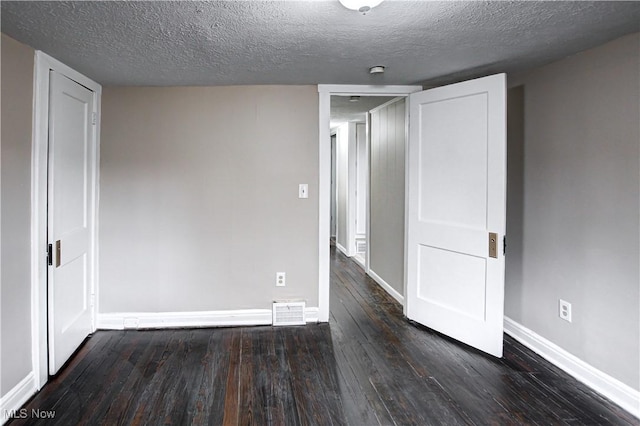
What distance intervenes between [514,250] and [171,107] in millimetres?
2975

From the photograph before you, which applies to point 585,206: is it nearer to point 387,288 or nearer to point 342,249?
point 387,288

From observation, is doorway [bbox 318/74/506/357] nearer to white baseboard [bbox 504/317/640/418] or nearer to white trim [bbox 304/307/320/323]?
white trim [bbox 304/307/320/323]

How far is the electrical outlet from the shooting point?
251 centimetres

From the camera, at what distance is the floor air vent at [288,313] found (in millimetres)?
3266

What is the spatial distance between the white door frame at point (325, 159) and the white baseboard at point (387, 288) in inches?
34.6

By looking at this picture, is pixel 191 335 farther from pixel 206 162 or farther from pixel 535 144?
pixel 535 144

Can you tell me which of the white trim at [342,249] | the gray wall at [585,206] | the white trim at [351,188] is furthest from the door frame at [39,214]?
the white trim at [342,249]

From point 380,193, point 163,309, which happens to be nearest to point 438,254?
point 380,193

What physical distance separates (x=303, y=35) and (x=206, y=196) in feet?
5.41

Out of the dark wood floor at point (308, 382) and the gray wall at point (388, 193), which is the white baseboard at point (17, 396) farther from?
the gray wall at point (388, 193)

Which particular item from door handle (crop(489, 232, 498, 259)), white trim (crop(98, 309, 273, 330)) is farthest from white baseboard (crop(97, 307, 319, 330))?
door handle (crop(489, 232, 498, 259))

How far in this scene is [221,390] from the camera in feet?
7.41

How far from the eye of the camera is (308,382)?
2.35 meters

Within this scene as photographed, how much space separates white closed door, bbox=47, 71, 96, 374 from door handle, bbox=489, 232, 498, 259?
2850 millimetres
